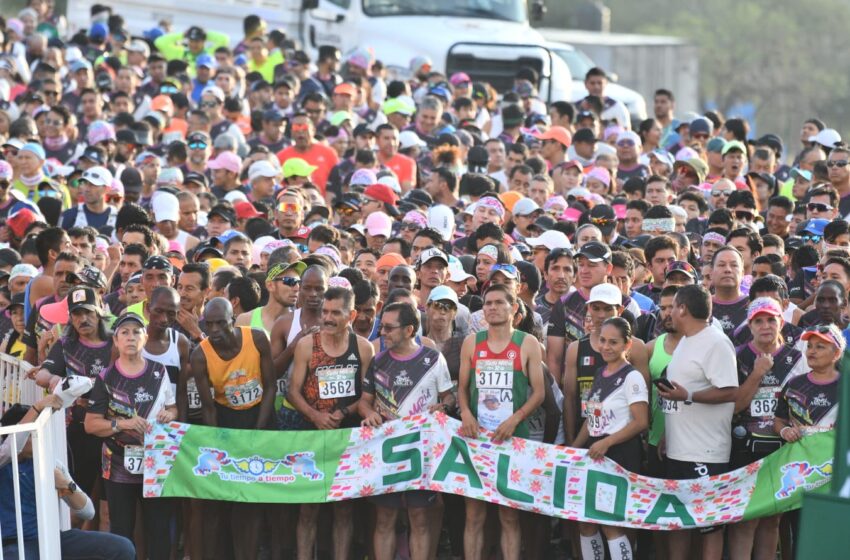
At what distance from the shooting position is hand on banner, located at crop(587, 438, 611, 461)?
32.1 ft

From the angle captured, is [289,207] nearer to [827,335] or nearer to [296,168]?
[296,168]

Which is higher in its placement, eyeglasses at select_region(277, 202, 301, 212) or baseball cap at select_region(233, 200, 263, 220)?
eyeglasses at select_region(277, 202, 301, 212)

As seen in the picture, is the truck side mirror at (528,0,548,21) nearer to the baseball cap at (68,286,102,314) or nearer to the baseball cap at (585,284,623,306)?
the baseball cap at (585,284,623,306)

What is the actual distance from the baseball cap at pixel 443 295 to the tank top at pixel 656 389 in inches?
51.7

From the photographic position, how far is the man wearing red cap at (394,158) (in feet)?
56.2

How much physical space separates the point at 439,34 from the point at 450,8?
67 centimetres

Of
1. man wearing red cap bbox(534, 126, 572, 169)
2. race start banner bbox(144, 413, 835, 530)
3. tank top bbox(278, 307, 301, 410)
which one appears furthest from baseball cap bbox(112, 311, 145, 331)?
man wearing red cap bbox(534, 126, 572, 169)

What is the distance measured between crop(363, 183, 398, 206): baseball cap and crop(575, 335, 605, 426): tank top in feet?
15.6

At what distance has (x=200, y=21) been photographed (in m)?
26.7

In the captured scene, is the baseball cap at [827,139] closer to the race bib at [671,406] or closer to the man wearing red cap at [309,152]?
the man wearing red cap at [309,152]

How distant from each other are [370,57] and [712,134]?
510 centimetres

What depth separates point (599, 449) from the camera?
32.1ft

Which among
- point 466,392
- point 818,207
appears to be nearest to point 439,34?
point 818,207

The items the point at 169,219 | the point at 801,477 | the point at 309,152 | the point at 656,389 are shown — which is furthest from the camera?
the point at 309,152
